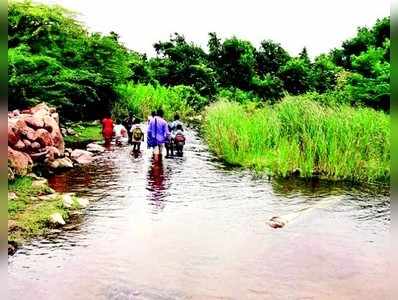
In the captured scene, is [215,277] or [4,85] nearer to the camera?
[4,85]

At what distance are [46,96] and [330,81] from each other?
14657 mm

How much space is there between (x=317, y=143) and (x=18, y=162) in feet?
21.5

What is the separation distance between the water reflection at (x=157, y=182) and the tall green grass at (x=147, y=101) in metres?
9.84

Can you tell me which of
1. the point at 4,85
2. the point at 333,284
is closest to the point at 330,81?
the point at 333,284

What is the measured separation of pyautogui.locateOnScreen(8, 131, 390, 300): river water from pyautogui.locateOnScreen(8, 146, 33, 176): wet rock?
671 millimetres

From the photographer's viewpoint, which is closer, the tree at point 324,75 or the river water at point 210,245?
the river water at point 210,245

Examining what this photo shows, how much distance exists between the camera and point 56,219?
28.5 ft

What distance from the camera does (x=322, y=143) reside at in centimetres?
1277

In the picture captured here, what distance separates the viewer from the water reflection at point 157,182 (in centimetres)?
1037

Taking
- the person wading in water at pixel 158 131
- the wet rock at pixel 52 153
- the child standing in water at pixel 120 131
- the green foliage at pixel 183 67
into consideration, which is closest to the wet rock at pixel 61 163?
the wet rock at pixel 52 153

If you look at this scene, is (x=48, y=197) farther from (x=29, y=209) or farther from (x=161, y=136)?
(x=161, y=136)

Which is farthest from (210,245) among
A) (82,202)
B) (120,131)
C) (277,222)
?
(120,131)

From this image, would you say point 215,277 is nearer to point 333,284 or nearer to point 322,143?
point 333,284

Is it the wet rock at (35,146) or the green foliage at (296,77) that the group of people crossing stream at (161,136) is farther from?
the green foliage at (296,77)
